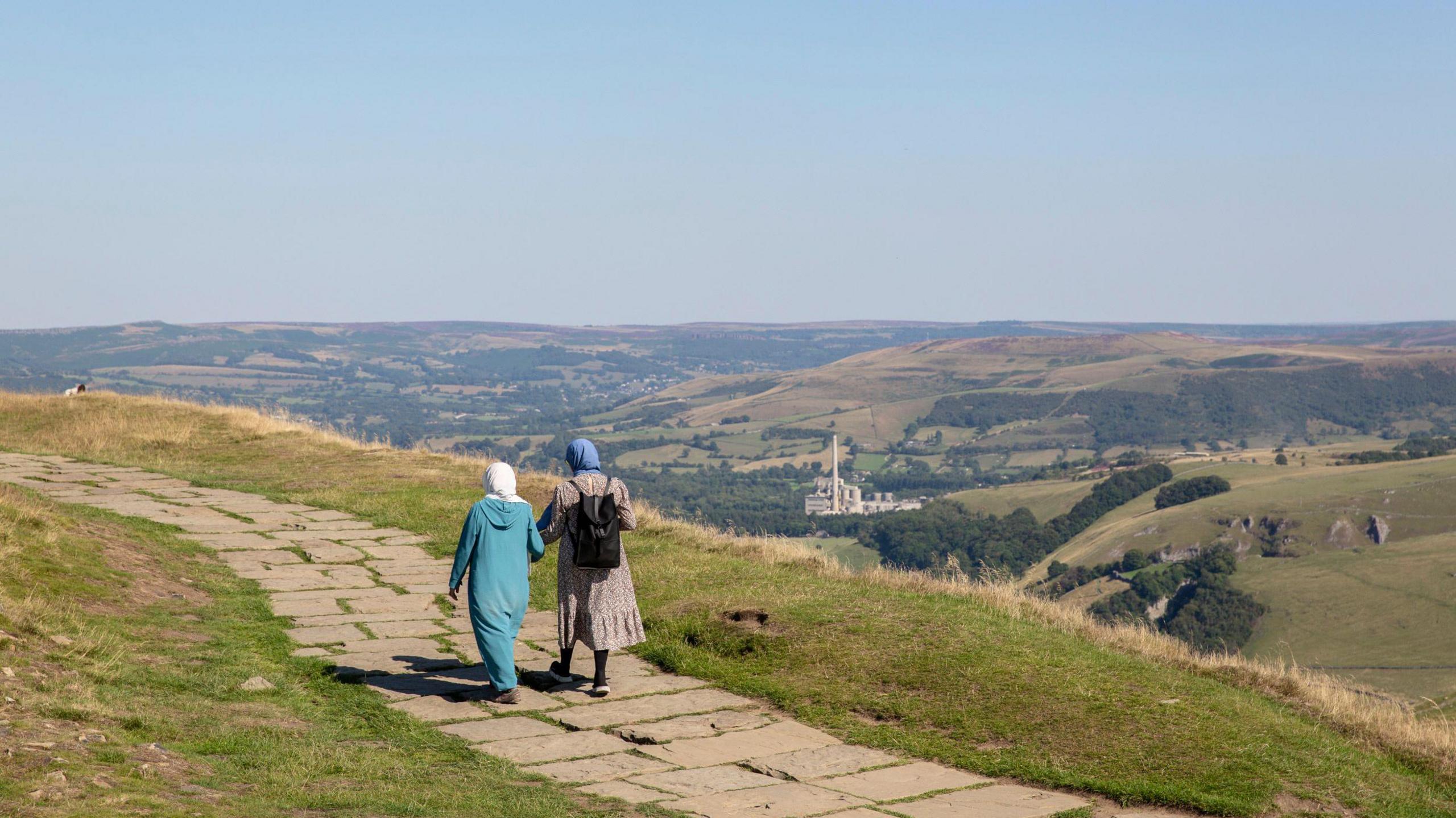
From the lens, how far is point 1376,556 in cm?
8869

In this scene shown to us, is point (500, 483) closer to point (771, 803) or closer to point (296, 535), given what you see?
point (771, 803)

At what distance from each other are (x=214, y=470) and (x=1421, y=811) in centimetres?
1556

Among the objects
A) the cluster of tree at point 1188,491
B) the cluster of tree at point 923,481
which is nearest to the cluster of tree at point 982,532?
the cluster of tree at point 1188,491

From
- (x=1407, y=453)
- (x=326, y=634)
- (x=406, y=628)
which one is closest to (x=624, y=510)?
(x=406, y=628)

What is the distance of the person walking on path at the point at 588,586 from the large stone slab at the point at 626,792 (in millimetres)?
1771

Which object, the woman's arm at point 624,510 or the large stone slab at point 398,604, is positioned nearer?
the woman's arm at point 624,510

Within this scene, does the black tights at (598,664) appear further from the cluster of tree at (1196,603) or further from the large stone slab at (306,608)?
the cluster of tree at (1196,603)

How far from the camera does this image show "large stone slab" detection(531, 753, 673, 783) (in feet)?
20.5

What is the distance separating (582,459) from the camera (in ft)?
26.8

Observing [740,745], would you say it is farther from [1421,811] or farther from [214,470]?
[214,470]

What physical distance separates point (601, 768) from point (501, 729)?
93cm

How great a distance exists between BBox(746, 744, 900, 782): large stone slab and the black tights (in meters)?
1.51

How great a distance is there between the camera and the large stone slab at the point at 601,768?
20.5 feet

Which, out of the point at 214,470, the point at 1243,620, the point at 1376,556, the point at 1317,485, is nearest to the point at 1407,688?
the point at 1243,620
